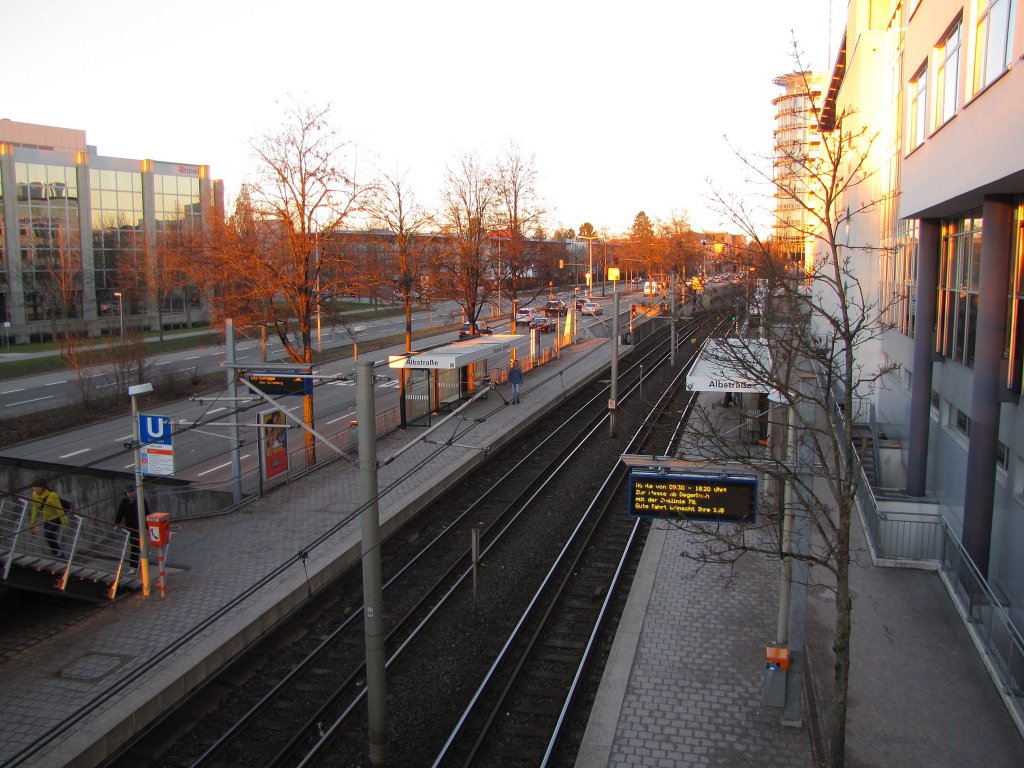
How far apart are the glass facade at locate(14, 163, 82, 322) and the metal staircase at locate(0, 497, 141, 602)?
40510 millimetres

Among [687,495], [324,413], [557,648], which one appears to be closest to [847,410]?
[687,495]

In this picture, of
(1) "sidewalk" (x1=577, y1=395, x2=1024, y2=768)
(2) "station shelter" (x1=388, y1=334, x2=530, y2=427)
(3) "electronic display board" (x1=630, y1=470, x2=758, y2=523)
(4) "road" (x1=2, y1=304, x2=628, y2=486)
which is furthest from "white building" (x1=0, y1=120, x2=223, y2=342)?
(3) "electronic display board" (x1=630, y1=470, x2=758, y2=523)

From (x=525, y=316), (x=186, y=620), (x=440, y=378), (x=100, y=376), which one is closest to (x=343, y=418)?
(x=440, y=378)

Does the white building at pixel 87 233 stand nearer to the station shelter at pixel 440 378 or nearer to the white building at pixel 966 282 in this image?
the station shelter at pixel 440 378

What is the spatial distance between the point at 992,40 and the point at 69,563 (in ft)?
48.6

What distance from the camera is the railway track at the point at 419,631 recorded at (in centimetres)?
917

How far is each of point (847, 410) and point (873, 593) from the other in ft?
20.6

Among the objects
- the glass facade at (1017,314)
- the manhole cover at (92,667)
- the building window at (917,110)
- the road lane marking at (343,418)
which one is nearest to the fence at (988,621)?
the glass facade at (1017,314)

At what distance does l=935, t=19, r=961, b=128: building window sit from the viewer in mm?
13055

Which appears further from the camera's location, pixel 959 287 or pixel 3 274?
pixel 3 274

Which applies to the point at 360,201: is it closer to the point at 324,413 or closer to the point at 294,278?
the point at 294,278

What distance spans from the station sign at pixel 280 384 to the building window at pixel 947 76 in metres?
12.7

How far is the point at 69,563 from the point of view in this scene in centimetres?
1130

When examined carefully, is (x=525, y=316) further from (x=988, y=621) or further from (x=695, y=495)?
(x=988, y=621)
